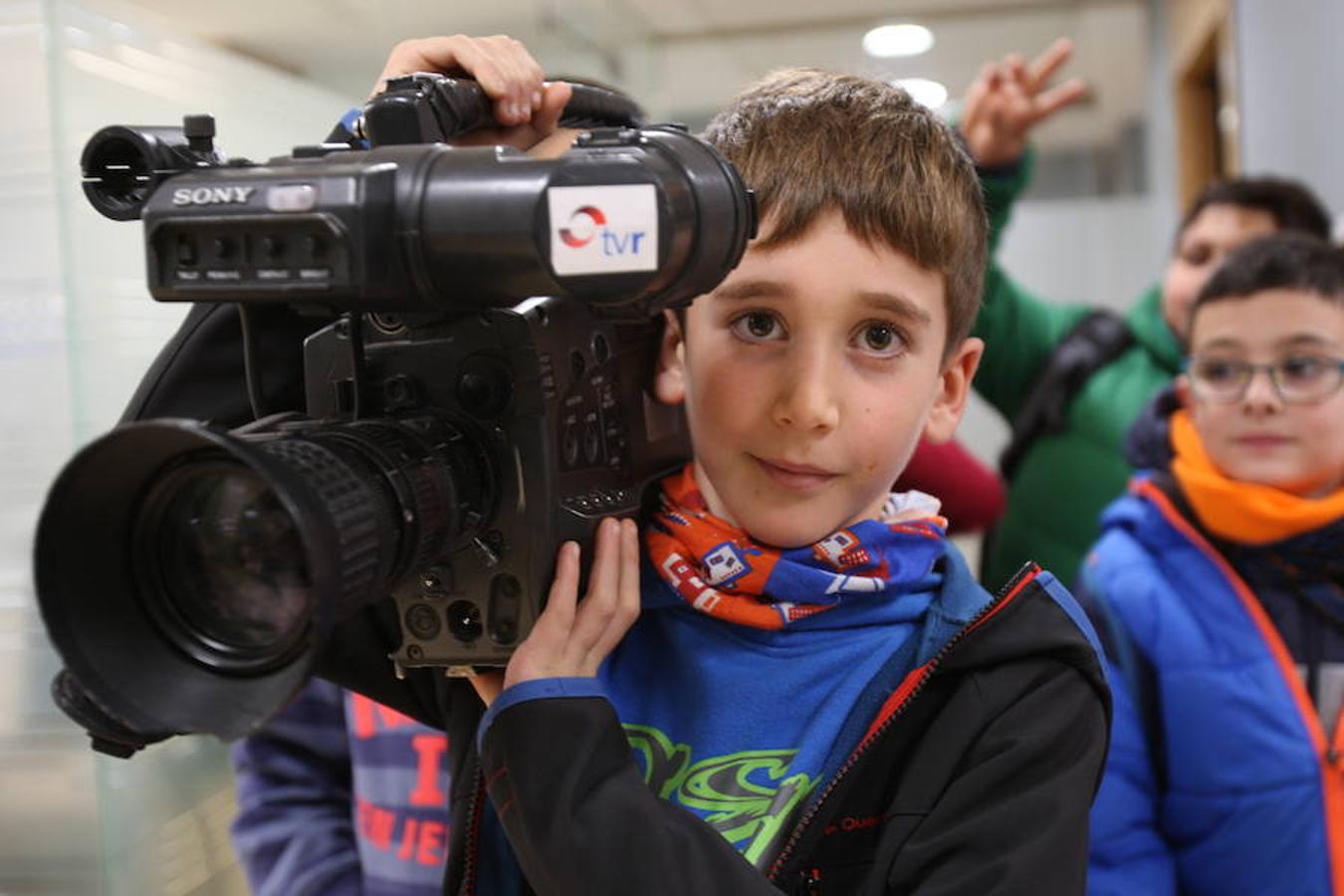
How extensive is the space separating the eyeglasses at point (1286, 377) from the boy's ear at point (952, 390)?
0.59 metres

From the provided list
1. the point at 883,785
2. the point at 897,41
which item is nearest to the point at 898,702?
the point at 883,785

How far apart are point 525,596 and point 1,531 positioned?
1.81ft

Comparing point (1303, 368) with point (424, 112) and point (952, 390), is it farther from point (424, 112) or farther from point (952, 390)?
point (424, 112)

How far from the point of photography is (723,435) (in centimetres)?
79

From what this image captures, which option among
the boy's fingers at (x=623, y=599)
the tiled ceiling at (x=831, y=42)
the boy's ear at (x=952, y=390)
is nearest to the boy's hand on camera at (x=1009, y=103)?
the tiled ceiling at (x=831, y=42)

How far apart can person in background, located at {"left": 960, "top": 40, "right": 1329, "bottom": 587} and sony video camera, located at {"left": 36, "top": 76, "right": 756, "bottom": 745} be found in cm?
119

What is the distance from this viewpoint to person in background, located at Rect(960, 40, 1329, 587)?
1.79 m

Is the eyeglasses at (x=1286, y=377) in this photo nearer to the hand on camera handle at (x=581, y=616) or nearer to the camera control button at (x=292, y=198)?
the hand on camera handle at (x=581, y=616)

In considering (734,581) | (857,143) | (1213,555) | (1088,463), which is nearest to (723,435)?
(734,581)

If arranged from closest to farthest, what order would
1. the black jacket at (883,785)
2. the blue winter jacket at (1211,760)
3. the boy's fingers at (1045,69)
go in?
the black jacket at (883,785), the blue winter jacket at (1211,760), the boy's fingers at (1045,69)

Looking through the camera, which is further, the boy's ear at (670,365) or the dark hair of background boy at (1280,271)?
the dark hair of background boy at (1280,271)

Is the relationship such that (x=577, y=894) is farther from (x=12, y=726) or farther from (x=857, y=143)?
(x=12, y=726)

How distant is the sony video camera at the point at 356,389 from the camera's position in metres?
0.56

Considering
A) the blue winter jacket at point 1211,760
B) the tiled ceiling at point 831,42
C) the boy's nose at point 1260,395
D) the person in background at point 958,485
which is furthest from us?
the tiled ceiling at point 831,42
